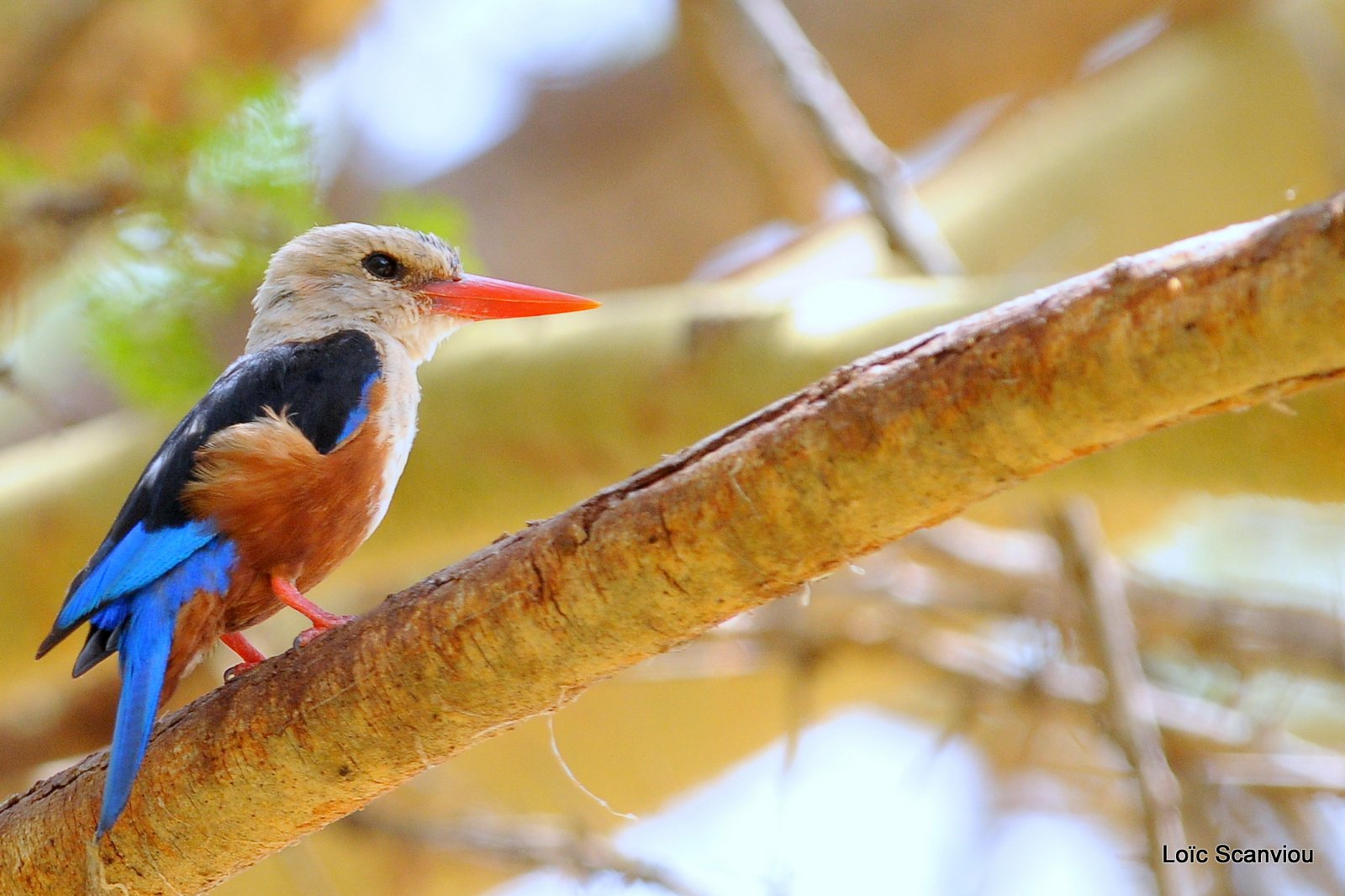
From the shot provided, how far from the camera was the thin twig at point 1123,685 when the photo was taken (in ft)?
8.87

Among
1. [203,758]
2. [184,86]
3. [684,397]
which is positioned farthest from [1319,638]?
[184,86]

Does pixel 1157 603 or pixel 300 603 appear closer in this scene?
pixel 300 603

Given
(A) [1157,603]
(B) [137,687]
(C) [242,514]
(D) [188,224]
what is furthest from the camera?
(A) [1157,603]

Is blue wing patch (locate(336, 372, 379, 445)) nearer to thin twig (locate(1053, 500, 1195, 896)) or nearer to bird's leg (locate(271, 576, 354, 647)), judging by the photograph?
bird's leg (locate(271, 576, 354, 647))

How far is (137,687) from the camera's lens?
2.31 meters

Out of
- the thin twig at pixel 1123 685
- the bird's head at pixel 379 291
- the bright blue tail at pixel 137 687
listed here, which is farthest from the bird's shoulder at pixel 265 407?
the thin twig at pixel 1123 685

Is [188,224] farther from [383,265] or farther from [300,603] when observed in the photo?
[300,603]

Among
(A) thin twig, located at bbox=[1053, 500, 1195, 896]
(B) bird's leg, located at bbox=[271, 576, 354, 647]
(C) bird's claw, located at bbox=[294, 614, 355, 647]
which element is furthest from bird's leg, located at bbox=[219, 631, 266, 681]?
(A) thin twig, located at bbox=[1053, 500, 1195, 896]

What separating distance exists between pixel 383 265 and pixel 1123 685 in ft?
6.42

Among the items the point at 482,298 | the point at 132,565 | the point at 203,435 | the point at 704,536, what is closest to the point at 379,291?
the point at 482,298

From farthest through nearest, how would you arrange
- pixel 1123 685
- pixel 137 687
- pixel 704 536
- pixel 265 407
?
1. pixel 1123 685
2. pixel 265 407
3. pixel 137 687
4. pixel 704 536

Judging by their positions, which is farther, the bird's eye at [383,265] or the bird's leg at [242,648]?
the bird's eye at [383,265]

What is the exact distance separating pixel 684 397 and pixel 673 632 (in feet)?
4.71
